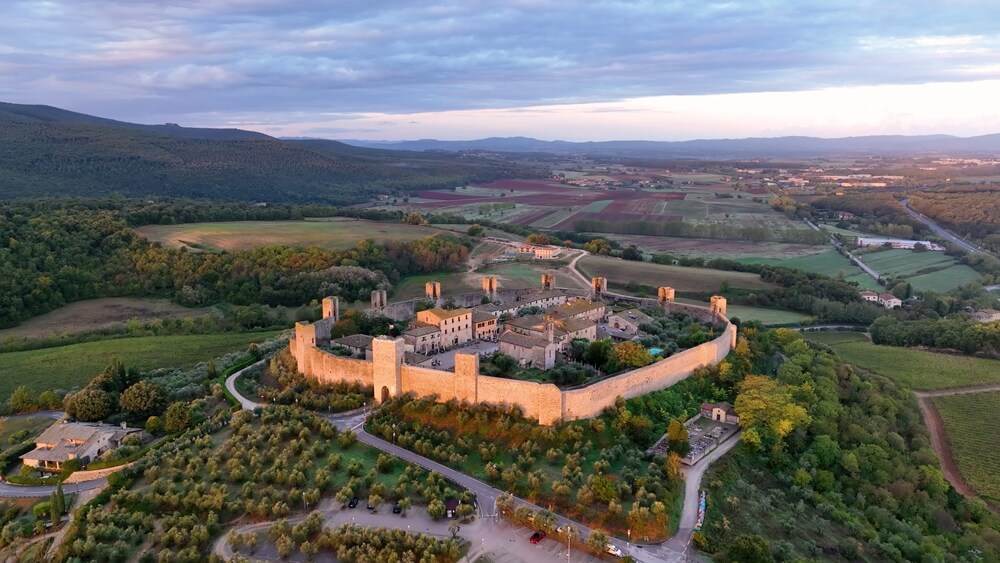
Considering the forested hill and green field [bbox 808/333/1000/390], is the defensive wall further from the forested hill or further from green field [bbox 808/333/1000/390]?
the forested hill

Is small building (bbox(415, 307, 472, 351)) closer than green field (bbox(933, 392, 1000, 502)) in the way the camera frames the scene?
No

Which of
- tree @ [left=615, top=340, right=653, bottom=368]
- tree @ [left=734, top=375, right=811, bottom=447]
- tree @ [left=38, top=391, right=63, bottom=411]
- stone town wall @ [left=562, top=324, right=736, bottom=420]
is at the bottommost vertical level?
tree @ [left=38, top=391, right=63, bottom=411]

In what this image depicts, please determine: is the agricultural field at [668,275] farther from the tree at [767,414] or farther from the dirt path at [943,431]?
the tree at [767,414]

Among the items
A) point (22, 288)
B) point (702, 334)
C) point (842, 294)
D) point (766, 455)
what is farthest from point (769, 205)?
point (22, 288)

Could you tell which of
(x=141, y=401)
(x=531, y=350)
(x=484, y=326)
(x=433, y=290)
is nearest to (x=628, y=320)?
(x=484, y=326)

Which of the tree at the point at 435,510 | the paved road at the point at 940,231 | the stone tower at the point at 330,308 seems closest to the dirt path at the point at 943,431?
the tree at the point at 435,510

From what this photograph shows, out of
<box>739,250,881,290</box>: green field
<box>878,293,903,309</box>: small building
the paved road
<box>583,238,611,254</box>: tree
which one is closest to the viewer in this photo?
<box>878,293,903,309</box>: small building

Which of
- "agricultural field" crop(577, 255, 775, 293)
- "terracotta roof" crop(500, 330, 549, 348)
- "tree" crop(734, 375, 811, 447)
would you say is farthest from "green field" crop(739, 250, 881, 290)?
"terracotta roof" crop(500, 330, 549, 348)

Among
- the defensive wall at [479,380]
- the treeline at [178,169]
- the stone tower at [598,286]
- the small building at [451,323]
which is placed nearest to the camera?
the defensive wall at [479,380]
